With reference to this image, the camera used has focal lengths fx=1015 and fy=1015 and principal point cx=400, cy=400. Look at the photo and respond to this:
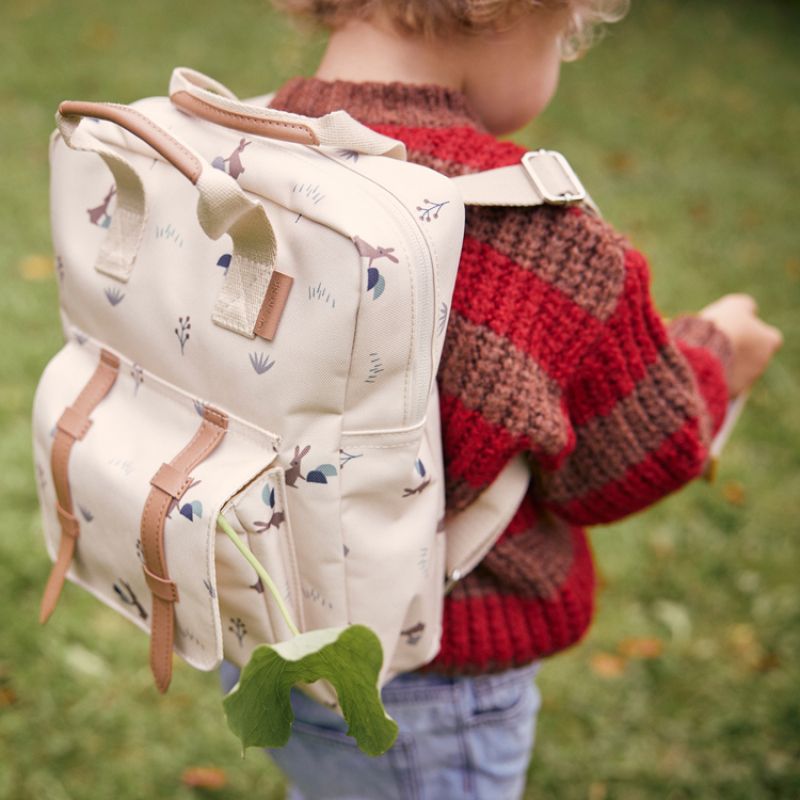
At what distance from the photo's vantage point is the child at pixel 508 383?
3.59 feet

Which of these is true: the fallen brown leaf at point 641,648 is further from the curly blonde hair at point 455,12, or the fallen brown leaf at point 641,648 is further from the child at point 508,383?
the curly blonde hair at point 455,12

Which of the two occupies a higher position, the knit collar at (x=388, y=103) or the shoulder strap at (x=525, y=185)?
the knit collar at (x=388, y=103)

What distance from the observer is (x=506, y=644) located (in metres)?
1.34

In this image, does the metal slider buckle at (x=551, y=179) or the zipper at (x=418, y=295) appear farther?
the metal slider buckle at (x=551, y=179)

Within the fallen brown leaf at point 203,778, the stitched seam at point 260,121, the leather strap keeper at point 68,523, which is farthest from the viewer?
the fallen brown leaf at point 203,778

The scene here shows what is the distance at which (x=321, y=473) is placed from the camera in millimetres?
1021

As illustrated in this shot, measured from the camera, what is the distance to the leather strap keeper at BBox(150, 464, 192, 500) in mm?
1051

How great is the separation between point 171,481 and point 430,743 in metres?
0.57

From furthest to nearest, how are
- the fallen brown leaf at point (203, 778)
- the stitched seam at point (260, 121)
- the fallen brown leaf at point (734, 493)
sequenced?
the fallen brown leaf at point (734, 493)
the fallen brown leaf at point (203, 778)
the stitched seam at point (260, 121)

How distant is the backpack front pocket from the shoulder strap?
332 millimetres

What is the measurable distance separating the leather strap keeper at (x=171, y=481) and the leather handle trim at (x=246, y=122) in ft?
1.18

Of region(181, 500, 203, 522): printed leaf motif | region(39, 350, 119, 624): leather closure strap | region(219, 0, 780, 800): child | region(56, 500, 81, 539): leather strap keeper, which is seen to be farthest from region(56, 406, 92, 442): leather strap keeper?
region(219, 0, 780, 800): child

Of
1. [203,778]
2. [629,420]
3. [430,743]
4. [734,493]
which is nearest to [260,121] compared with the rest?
[629,420]

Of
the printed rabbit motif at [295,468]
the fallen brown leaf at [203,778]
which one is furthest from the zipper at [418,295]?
the fallen brown leaf at [203,778]
